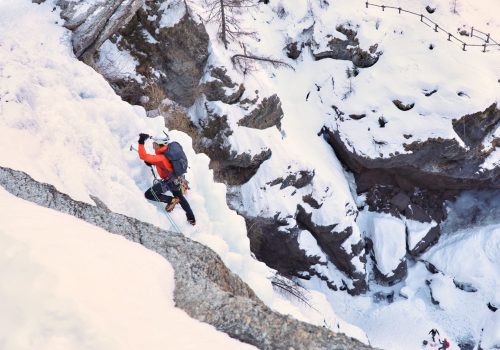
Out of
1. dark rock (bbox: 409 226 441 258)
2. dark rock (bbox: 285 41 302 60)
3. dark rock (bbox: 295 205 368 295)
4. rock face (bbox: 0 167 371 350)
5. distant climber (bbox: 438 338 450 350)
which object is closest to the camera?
rock face (bbox: 0 167 371 350)

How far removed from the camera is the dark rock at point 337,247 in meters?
19.3

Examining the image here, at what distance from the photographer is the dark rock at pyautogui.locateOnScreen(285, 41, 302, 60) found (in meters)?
23.5

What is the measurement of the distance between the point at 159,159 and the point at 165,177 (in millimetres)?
438

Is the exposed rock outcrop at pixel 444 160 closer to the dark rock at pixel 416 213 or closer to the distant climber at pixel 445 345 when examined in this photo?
the dark rock at pixel 416 213

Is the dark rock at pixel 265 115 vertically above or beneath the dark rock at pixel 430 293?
above

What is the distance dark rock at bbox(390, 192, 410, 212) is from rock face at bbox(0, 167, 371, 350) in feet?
52.3

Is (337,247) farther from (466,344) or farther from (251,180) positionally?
(466,344)

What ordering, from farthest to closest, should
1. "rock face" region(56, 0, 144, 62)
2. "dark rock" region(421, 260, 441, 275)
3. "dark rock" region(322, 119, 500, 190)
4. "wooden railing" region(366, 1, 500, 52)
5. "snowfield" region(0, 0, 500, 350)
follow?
1. "wooden railing" region(366, 1, 500, 52)
2. "dark rock" region(421, 260, 441, 275)
3. "dark rock" region(322, 119, 500, 190)
4. "rock face" region(56, 0, 144, 62)
5. "snowfield" region(0, 0, 500, 350)

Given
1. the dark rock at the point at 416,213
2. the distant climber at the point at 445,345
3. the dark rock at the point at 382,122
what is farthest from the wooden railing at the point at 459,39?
the distant climber at the point at 445,345

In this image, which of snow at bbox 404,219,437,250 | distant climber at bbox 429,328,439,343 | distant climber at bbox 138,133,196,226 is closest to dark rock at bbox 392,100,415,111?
snow at bbox 404,219,437,250

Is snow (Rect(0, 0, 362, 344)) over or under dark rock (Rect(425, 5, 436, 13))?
over

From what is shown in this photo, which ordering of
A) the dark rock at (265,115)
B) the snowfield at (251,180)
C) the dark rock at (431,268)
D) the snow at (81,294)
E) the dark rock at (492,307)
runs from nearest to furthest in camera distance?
1. the snow at (81,294)
2. the snowfield at (251,180)
3. the dark rock at (265,115)
4. the dark rock at (492,307)
5. the dark rock at (431,268)

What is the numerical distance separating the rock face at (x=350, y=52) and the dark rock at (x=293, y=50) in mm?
1039

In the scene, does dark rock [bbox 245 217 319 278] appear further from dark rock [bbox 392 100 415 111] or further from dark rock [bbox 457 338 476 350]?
dark rock [bbox 392 100 415 111]
